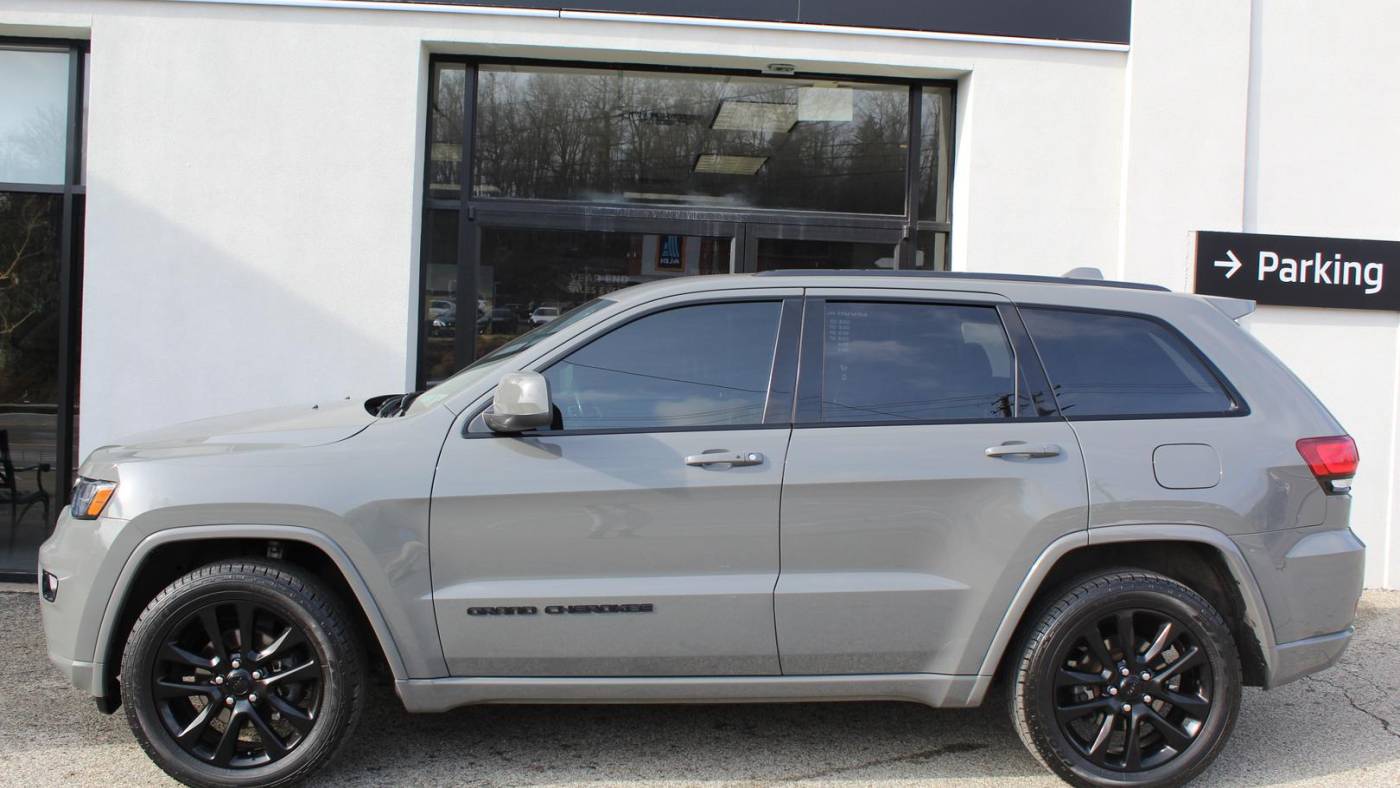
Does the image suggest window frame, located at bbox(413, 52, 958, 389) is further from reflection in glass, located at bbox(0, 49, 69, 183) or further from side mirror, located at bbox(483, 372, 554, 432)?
side mirror, located at bbox(483, 372, 554, 432)

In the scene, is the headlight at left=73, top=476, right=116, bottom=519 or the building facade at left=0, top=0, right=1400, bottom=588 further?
the building facade at left=0, top=0, right=1400, bottom=588

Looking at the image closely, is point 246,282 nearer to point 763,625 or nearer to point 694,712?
point 694,712

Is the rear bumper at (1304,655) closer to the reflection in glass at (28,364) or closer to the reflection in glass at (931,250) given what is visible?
the reflection in glass at (931,250)

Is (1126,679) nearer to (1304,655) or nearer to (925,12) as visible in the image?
(1304,655)

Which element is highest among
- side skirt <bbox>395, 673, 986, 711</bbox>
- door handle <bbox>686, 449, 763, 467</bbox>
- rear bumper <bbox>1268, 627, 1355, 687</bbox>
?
door handle <bbox>686, 449, 763, 467</bbox>

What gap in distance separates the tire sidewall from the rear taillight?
3463mm

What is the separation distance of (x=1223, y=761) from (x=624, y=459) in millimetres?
2633

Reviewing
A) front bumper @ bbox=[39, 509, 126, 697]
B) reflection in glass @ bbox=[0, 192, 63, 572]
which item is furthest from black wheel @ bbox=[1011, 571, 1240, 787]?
reflection in glass @ bbox=[0, 192, 63, 572]

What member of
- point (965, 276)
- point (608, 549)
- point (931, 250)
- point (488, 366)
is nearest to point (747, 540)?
point (608, 549)

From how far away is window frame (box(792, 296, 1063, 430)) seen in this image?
383cm

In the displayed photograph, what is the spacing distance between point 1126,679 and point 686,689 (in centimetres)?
155

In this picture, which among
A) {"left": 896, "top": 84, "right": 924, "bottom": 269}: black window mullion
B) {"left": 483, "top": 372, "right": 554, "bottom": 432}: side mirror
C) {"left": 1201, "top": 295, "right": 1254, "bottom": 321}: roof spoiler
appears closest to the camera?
{"left": 483, "top": 372, "right": 554, "bottom": 432}: side mirror

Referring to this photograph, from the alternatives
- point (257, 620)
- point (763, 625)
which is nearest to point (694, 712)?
point (763, 625)

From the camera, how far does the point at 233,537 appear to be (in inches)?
144
